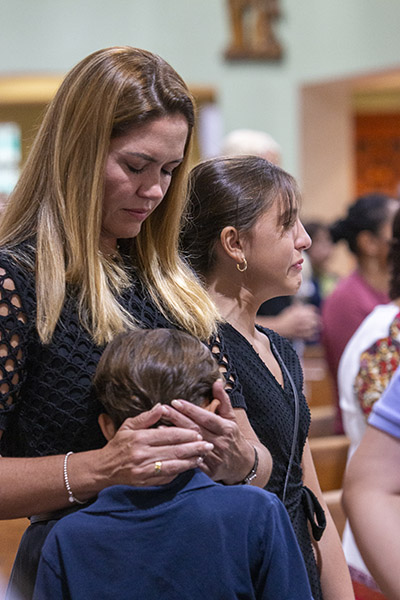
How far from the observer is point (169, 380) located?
134 centimetres

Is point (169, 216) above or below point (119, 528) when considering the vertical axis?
above

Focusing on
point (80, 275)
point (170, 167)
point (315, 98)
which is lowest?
point (315, 98)

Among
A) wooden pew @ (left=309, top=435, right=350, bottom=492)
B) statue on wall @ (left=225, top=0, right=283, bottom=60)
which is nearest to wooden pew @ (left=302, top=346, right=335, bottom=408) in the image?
wooden pew @ (left=309, top=435, right=350, bottom=492)

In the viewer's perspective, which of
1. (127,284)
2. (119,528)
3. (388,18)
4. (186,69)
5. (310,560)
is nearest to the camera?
(119,528)

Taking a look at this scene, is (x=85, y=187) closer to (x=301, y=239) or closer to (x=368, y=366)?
(x=301, y=239)

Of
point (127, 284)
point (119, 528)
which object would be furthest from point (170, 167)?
point (119, 528)

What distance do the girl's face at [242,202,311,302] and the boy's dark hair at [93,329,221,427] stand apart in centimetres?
39

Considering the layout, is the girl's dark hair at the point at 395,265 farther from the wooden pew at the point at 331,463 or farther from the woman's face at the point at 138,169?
the woman's face at the point at 138,169

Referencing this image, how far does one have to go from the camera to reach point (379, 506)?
5.08ft

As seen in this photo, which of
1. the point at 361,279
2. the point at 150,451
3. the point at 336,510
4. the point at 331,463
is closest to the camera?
the point at 150,451

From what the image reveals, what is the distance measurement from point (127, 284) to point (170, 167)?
0.72ft

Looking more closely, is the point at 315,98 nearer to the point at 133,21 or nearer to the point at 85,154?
the point at 133,21

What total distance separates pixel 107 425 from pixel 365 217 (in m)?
2.90

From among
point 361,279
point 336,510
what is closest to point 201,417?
point 336,510
